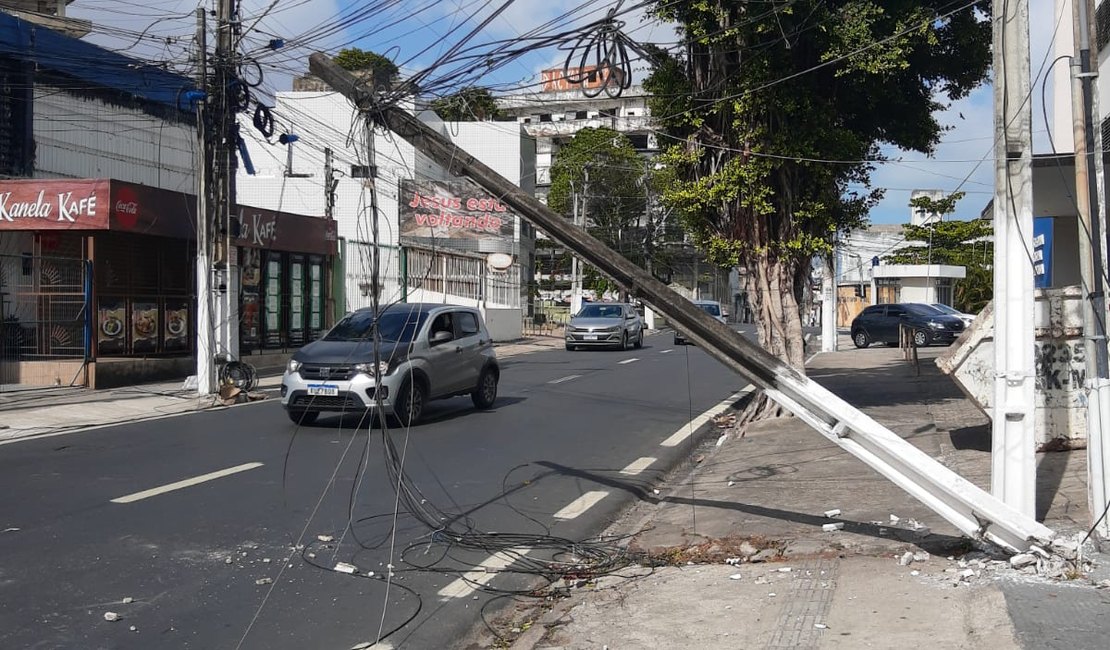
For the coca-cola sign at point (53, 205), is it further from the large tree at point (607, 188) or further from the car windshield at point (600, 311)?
the large tree at point (607, 188)

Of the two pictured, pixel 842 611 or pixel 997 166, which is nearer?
pixel 842 611

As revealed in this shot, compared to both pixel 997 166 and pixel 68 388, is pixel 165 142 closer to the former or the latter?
pixel 68 388

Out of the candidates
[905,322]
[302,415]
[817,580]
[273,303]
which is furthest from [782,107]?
[905,322]

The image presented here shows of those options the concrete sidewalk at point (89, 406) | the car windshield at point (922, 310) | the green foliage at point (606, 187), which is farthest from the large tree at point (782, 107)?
the green foliage at point (606, 187)

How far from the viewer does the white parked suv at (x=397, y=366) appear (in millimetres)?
13047

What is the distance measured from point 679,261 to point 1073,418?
5628 centimetres

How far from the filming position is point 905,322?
32031 mm

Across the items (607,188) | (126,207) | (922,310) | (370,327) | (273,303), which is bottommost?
(370,327)

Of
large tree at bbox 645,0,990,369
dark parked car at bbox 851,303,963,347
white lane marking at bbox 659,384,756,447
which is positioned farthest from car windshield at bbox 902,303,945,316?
large tree at bbox 645,0,990,369

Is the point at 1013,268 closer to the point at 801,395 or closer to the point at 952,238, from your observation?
the point at 801,395

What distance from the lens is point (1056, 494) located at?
7641 mm

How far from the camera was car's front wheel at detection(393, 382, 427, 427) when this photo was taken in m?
13.4

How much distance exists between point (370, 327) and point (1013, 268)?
9.93 meters

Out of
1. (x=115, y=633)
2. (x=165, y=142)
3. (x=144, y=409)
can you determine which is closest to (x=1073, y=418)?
(x=115, y=633)
